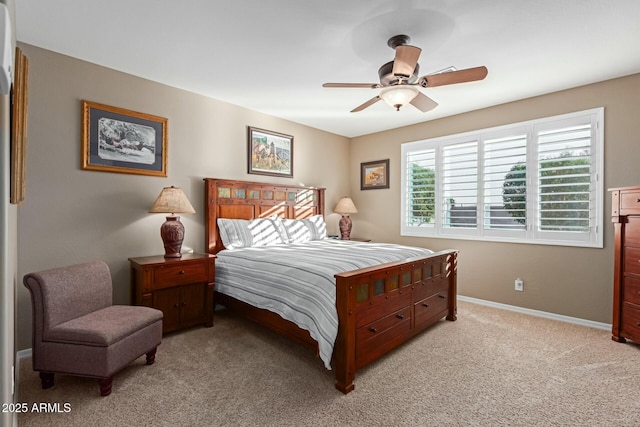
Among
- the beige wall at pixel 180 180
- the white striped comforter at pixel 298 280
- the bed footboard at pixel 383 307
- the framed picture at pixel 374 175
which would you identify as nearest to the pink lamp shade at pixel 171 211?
the beige wall at pixel 180 180

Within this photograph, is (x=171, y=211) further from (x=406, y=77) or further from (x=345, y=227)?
(x=345, y=227)

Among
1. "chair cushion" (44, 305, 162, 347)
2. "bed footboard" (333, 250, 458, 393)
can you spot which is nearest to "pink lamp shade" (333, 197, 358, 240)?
"bed footboard" (333, 250, 458, 393)

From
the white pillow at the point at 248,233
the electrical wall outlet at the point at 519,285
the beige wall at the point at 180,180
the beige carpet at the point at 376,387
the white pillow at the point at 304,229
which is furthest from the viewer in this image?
the white pillow at the point at 304,229

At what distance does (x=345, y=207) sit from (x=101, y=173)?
11.4 ft

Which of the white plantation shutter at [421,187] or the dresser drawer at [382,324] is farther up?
the white plantation shutter at [421,187]

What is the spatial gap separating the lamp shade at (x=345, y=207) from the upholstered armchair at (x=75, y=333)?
140 inches

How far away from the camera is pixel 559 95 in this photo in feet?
12.1

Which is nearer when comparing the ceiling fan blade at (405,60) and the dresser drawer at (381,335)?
the ceiling fan blade at (405,60)

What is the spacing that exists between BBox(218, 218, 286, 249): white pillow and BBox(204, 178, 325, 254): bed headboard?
14 cm

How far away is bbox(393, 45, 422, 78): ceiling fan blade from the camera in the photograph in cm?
216

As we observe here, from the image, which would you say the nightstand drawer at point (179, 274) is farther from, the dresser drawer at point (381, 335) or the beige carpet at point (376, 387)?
the dresser drawer at point (381, 335)

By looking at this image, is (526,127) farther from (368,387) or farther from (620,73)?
(368,387)

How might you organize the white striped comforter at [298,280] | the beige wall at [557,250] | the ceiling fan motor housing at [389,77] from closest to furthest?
1. the white striped comforter at [298,280]
2. the ceiling fan motor housing at [389,77]
3. the beige wall at [557,250]

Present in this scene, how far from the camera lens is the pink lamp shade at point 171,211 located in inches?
126
